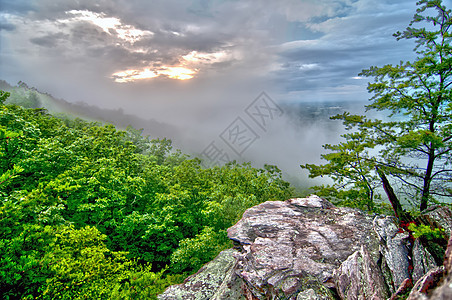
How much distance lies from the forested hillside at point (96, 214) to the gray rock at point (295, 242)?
5.56 m

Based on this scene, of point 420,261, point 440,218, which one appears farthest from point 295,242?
point 440,218

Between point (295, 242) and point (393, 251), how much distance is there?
385cm

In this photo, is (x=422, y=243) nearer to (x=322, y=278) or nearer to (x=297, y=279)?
(x=322, y=278)

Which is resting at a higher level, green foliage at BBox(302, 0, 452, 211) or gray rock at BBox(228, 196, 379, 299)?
green foliage at BBox(302, 0, 452, 211)

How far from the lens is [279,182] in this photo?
3241 cm

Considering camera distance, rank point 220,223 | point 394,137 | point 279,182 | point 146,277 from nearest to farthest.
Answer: point 146,277 → point 394,137 → point 220,223 → point 279,182

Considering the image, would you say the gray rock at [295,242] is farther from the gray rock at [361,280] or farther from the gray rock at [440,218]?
the gray rock at [440,218]

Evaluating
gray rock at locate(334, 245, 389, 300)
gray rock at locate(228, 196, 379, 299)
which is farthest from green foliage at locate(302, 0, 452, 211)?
gray rock at locate(334, 245, 389, 300)

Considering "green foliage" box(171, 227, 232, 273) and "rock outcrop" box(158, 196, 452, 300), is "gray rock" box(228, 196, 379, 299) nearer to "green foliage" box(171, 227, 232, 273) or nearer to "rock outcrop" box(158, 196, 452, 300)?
"rock outcrop" box(158, 196, 452, 300)

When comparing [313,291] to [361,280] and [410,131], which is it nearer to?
[361,280]

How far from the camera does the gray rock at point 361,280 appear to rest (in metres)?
6.77

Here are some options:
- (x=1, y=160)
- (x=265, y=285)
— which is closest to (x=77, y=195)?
(x=1, y=160)

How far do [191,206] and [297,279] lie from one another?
52.0 ft

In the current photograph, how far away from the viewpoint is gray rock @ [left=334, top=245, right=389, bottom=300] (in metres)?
6.77
